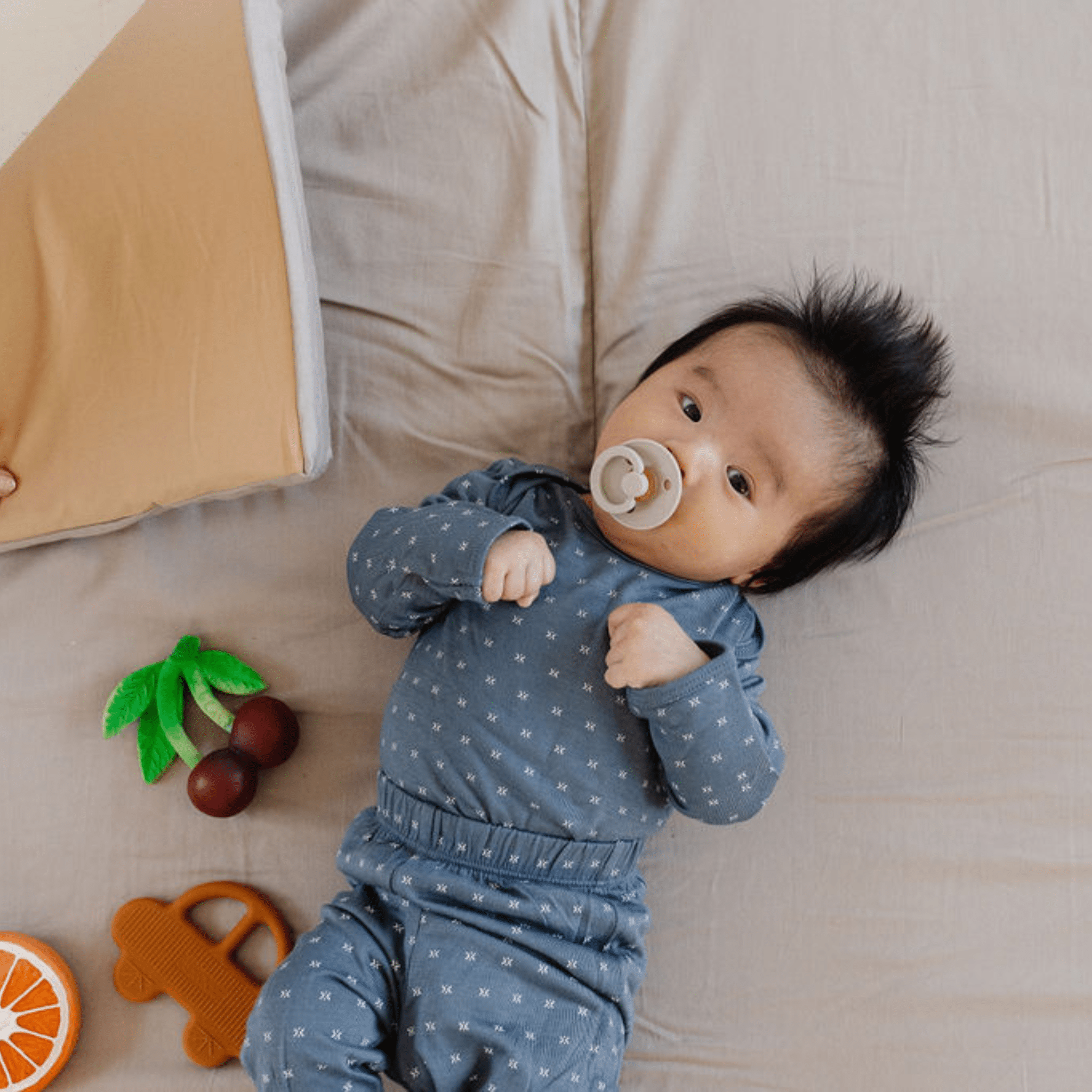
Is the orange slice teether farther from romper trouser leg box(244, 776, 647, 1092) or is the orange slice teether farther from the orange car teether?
romper trouser leg box(244, 776, 647, 1092)

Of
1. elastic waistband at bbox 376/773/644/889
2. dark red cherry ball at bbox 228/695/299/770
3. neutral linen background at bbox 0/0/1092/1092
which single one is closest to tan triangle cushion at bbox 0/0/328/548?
neutral linen background at bbox 0/0/1092/1092

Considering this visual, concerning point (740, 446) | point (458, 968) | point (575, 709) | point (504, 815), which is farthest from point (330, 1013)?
point (740, 446)

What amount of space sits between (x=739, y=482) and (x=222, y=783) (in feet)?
1.98

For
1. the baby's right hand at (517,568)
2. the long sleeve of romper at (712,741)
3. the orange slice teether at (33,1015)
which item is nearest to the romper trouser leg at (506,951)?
the long sleeve of romper at (712,741)

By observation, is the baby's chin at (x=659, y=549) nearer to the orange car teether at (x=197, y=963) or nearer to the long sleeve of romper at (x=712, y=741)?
the long sleeve of romper at (x=712, y=741)

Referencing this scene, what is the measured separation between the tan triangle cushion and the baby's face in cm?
37

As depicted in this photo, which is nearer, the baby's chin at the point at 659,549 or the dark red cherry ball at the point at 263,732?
the baby's chin at the point at 659,549

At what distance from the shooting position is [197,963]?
112 centimetres

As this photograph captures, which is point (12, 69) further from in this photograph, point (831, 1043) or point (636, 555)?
point (831, 1043)

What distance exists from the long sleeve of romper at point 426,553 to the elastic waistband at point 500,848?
0.18 metres

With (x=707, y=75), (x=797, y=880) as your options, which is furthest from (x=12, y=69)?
(x=797, y=880)

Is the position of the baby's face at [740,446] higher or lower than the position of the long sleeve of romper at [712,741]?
higher

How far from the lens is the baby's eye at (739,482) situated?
1001 mm

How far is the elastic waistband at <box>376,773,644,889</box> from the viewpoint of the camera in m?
1.03
